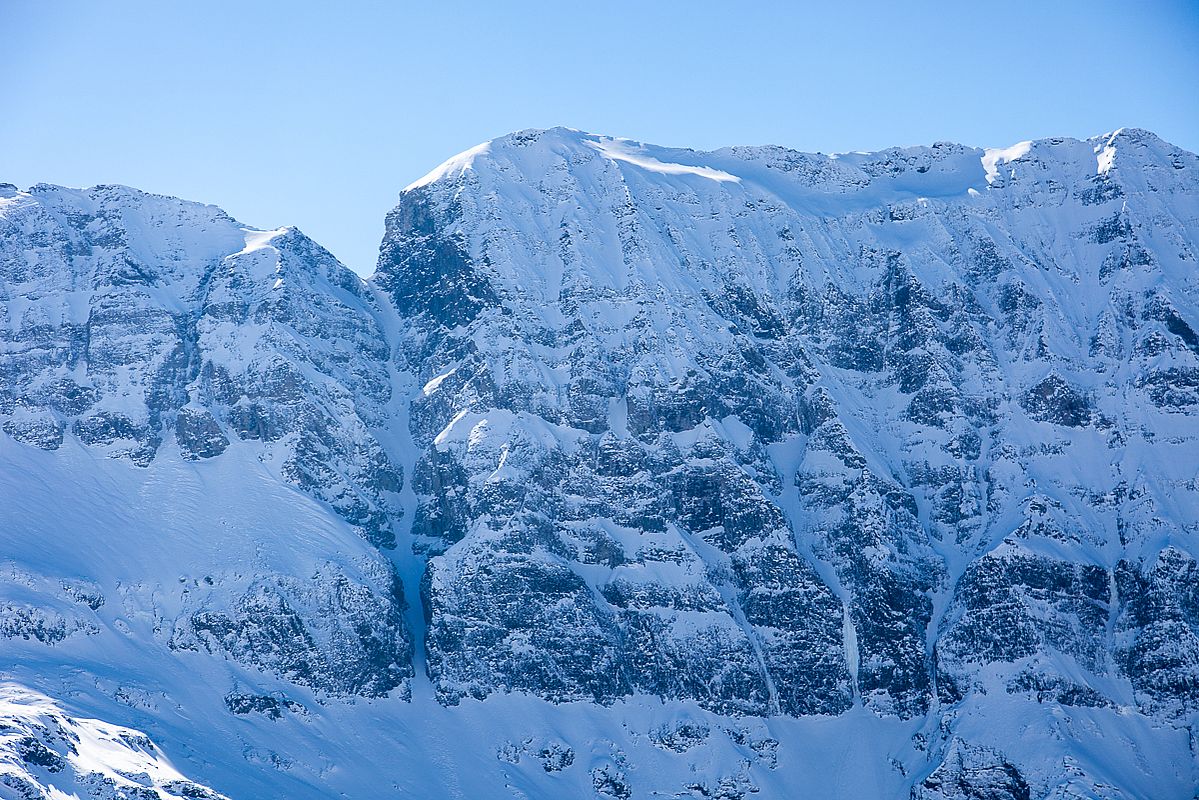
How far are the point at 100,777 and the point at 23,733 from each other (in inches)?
479

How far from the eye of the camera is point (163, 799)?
193 metres

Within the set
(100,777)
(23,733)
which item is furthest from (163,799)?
(23,733)

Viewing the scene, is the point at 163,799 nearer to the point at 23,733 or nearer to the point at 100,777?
the point at 100,777

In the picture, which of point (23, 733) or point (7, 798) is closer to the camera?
point (7, 798)

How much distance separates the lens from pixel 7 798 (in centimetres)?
18075

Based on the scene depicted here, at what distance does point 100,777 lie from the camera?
→ 192m

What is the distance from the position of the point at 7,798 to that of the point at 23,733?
14.3m

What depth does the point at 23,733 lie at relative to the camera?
193750 millimetres

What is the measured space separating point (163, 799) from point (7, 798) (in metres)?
19.8

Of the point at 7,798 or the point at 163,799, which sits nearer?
the point at 7,798

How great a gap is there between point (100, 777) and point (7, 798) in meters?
13.2
